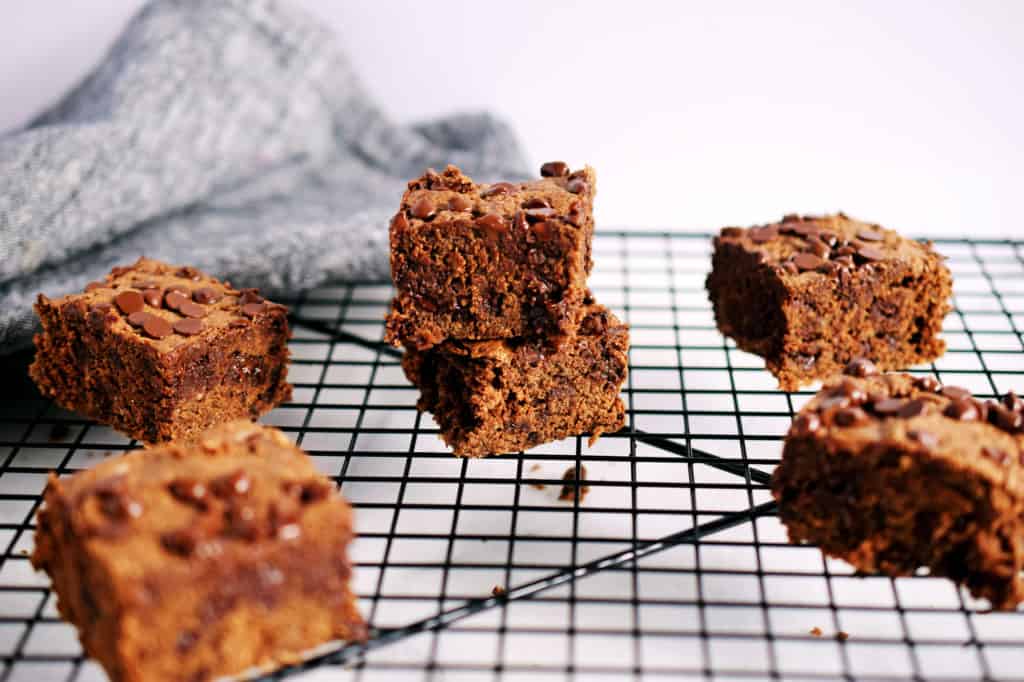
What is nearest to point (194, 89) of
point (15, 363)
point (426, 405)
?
point (15, 363)

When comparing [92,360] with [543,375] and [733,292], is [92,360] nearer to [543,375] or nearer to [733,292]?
[543,375]

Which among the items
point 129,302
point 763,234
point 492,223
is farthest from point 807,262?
point 129,302

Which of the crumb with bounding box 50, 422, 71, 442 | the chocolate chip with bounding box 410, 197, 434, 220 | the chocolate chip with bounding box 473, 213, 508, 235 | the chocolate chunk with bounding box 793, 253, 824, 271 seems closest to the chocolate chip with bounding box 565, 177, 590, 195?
the chocolate chip with bounding box 473, 213, 508, 235

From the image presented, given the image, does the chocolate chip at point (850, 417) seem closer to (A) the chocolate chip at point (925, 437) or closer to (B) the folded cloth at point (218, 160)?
(A) the chocolate chip at point (925, 437)

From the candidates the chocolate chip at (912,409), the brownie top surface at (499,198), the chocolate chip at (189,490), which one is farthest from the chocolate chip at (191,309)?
the chocolate chip at (912,409)

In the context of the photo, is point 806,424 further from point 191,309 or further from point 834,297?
point 191,309
